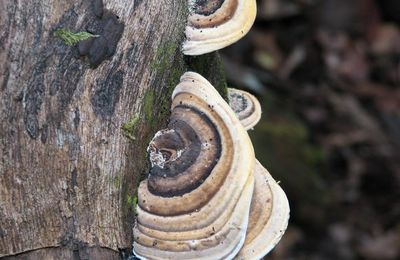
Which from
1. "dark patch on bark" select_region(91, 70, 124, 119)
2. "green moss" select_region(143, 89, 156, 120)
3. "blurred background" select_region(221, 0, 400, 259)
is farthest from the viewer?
"blurred background" select_region(221, 0, 400, 259)

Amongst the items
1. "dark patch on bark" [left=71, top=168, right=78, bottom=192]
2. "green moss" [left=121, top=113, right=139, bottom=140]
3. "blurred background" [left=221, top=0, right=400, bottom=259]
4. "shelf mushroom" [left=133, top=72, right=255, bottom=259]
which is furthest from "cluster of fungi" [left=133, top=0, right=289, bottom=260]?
"blurred background" [left=221, top=0, right=400, bottom=259]

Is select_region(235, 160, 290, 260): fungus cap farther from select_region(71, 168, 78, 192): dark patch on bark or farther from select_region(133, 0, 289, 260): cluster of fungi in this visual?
select_region(71, 168, 78, 192): dark patch on bark

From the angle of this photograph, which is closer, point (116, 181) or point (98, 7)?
point (98, 7)

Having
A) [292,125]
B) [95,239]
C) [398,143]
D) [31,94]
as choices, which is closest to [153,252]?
[95,239]

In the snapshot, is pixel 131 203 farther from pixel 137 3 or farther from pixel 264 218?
pixel 137 3

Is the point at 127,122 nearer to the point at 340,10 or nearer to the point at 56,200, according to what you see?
the point at 56,200

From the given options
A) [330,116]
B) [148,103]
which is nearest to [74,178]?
[148,103]

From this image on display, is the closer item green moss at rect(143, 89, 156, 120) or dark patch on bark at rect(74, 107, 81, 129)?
dark patch on bark at rect(74, 107, 81, 129)
